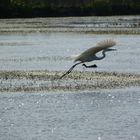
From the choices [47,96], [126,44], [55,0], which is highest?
[47,96]

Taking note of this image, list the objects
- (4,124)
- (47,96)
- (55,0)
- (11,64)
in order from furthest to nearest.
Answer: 1. (55,0)
2. (11,64)
3. (47,96)
4. (4,124)

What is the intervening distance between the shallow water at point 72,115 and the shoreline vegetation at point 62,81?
32.6 inches

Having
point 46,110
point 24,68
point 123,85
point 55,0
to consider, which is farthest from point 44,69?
point 55,0

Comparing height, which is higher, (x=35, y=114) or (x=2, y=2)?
(x=35, y=114)

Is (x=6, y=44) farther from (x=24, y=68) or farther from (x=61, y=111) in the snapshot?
(x=61, y=111)

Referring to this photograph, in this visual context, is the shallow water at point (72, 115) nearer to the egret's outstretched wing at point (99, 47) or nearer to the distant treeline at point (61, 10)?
the egret's outstretched wing at point (99, 47)

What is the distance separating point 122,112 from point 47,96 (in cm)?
315

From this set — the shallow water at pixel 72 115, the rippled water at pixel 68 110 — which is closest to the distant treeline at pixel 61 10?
the rippled water at pixel 68 110

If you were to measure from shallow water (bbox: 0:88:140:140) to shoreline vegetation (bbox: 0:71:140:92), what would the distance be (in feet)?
2.71

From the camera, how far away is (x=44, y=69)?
2255 centimetres

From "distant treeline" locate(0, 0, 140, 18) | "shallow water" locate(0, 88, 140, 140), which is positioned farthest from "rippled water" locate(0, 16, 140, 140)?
"distant treeline" locate(0, 0, 140, 18)

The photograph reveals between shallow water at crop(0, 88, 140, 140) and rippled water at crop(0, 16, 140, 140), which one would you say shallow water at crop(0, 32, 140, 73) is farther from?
shallow water at crop(0, 88, 140, 140)

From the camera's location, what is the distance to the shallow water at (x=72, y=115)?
11555 millimetres

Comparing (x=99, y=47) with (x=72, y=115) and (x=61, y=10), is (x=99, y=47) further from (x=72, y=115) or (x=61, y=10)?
(x=61, y=10)
